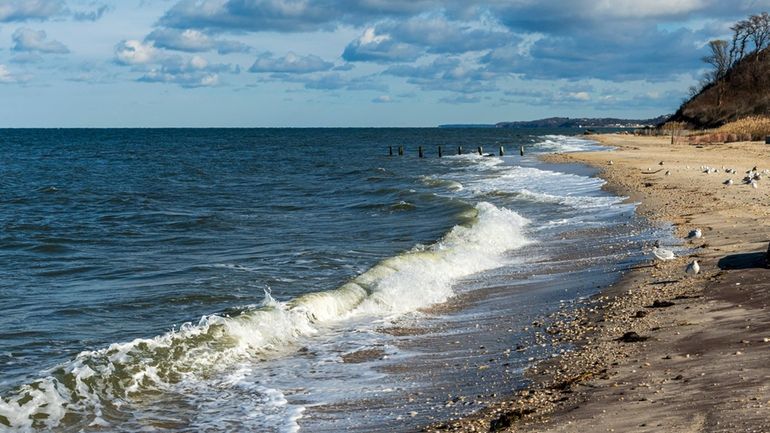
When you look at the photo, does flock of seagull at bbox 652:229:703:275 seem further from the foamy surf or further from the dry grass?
the dry grass

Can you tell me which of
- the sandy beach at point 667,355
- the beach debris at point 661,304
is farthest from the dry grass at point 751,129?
the beach debris at point 661,304

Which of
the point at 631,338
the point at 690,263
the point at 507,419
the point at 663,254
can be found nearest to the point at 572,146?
the point at 663,254

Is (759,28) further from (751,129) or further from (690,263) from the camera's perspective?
(690,263)

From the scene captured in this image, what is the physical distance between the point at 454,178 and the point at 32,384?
119 feet

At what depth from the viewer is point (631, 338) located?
359 inches

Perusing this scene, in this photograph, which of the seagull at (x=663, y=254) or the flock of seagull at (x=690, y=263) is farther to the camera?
the seagull at (x=663, y=254)

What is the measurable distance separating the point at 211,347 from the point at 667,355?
18.6 ft

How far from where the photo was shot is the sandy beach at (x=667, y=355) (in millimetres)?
6531

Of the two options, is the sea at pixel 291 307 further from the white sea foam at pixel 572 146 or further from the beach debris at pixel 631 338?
the white sea foam at pixel 572 146

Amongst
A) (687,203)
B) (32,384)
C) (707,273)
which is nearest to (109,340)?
(32,384)

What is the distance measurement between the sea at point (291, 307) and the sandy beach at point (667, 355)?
0.52 meters

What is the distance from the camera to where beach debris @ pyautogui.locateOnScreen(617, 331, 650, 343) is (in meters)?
9.02

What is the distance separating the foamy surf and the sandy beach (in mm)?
2839

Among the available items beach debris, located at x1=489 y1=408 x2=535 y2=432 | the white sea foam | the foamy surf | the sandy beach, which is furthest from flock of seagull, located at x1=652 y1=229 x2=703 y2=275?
the white sea foam
